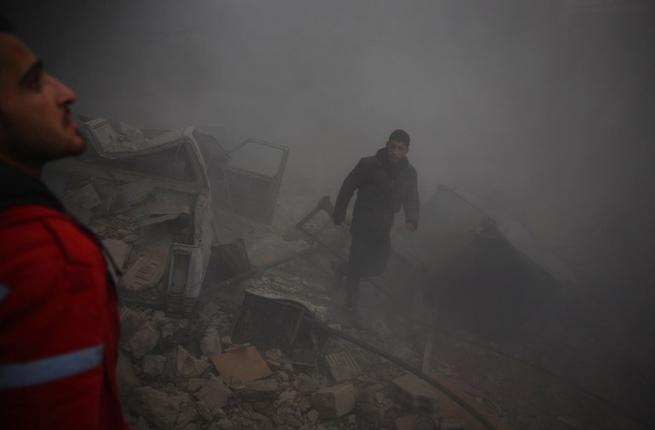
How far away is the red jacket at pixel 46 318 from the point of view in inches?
27.5

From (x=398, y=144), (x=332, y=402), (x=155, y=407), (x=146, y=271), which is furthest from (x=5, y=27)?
(x=398, y=144)

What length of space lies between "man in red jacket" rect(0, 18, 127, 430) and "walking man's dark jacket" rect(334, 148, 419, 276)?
333cm

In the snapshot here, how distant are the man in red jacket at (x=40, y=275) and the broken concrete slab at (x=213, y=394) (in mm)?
2193

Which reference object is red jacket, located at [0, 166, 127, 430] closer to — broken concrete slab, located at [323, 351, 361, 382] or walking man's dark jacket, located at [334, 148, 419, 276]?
broken concrete slab, located at [323, 351, 361, 382]

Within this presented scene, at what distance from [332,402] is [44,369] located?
2653 mm

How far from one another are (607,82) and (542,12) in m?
3.04

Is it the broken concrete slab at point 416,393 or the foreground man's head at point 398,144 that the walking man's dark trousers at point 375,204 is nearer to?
the foreground man's head at point 398,144

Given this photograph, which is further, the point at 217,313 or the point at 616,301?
the point at 616,301

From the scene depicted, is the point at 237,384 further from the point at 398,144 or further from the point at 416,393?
the point at 398,144

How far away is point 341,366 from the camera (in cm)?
351

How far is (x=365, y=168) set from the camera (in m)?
4.04

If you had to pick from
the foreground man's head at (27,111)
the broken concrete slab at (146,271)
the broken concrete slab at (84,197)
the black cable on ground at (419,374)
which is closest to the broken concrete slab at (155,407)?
the broken concrete slab at (146,271)

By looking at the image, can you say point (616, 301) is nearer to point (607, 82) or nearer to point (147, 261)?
point (607, 82)

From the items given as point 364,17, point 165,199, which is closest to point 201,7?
point 364,17
